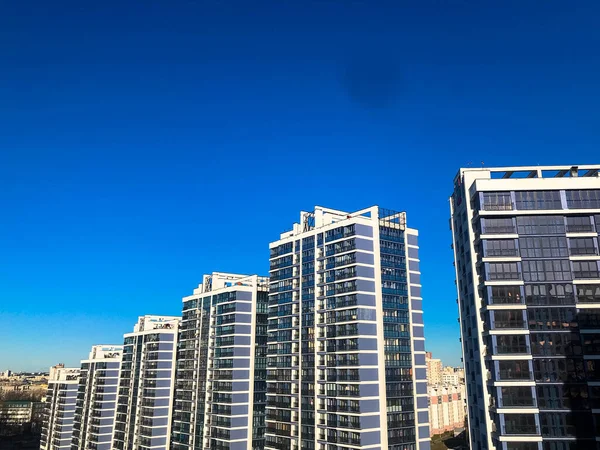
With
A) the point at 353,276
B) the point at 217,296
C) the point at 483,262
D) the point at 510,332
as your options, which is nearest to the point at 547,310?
the point at 510,332

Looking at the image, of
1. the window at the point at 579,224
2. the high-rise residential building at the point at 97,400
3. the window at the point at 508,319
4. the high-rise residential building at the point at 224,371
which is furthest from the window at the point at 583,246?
the high-rise residential building at the point at 97,400

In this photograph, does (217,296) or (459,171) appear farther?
(217,296)

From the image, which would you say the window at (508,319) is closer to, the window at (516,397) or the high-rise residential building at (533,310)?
the high-rise residential building at (533,310)

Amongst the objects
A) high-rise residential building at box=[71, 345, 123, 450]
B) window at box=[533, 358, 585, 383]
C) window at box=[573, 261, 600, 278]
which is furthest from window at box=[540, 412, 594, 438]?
high-rise residential building at box=[71, 345, 123, 450]

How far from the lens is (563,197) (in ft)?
208

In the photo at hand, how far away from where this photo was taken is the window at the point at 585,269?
60.6 metres

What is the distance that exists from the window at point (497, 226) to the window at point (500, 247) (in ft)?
4.15

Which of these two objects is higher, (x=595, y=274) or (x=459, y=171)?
(x=459, y=171)

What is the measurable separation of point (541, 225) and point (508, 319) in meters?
13.6

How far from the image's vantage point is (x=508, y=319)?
6031 cm

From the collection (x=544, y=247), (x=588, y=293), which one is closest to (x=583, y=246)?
(x=544, y=247)

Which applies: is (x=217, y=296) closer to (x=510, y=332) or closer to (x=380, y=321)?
(x=380, y=321)

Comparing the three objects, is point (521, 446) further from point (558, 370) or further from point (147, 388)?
point (147, 388)

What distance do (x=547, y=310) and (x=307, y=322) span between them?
40.6m
